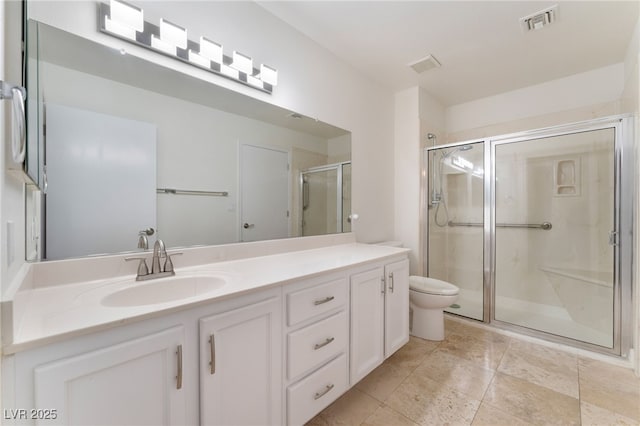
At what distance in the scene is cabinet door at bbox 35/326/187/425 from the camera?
65 cm

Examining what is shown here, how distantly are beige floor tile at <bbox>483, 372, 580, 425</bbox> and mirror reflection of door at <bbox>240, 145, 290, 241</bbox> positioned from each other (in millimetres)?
1626

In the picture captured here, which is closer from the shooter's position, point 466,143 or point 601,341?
point 601,341

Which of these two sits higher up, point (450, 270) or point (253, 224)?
point (253, 224)

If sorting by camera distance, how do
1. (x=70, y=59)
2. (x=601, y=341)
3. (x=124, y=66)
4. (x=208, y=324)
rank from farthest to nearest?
(x=601, y=341) → (x=124, y=66) → (x=70, y=59) → (x=208, y=324)

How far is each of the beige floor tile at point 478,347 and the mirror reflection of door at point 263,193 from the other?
63.5 inches

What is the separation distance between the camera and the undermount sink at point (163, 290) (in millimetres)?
1024

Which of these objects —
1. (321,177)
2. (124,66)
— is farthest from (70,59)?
(321,177)

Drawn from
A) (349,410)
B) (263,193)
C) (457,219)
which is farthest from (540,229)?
(263,193)

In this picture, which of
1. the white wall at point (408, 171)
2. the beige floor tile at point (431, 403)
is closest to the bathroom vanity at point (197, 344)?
the beige floor tile at point (431, 403)

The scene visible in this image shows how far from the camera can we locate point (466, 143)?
278 cm

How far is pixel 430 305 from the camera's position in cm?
218

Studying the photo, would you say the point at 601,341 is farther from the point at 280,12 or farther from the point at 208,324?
the point at 280,12

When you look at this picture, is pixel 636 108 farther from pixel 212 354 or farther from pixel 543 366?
pixel 212 354

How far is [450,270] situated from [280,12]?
298 cm
